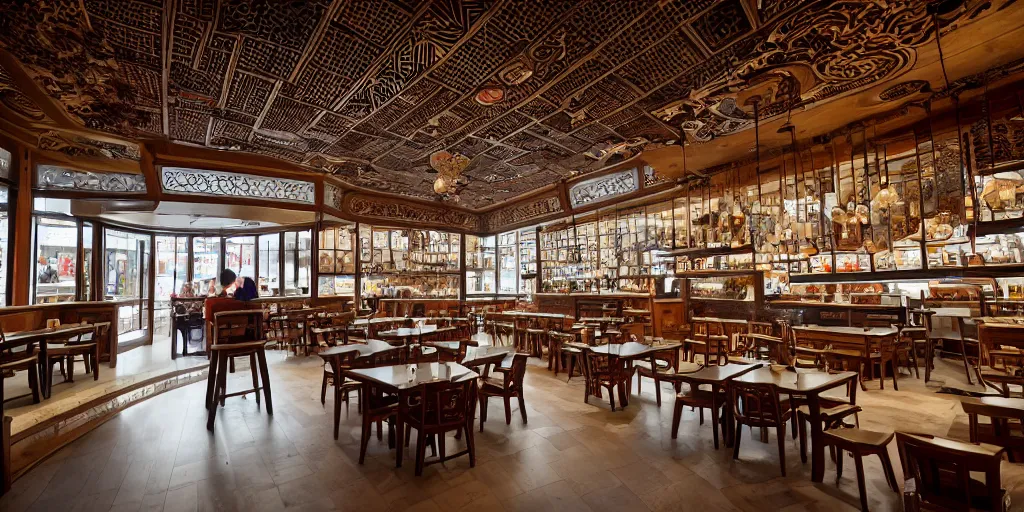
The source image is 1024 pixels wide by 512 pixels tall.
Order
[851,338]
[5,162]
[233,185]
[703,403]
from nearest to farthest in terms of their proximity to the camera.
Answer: [703,403], [851,338], [5,162], [233,185]

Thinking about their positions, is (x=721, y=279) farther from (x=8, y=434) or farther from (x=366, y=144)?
(x=8, y=434)

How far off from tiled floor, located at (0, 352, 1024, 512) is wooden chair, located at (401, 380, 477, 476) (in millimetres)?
165

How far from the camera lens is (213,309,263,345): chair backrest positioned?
4586 millimetres

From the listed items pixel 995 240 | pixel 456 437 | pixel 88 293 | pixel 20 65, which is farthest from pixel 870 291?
pixel 88 293

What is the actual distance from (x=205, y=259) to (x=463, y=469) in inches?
466

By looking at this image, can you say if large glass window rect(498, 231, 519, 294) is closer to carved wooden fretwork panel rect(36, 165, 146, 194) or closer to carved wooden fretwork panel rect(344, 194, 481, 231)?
carved wooden fretwork panel rect(344, 194, 481, 231)

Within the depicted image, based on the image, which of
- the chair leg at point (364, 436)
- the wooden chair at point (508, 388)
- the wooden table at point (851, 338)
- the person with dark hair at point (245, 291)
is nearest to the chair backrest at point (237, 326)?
the person with dark hair at point (245, 291)

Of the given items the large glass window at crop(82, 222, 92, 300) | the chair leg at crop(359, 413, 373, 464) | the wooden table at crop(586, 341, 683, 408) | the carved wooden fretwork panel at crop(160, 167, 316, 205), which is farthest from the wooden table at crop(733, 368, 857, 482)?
the large glass window at crop(82, 222, 92, 300)

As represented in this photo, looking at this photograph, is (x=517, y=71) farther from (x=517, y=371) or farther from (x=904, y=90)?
(x=904, y=90)

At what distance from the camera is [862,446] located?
9.17ft

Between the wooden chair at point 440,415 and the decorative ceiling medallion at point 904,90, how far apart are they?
552 centimetres

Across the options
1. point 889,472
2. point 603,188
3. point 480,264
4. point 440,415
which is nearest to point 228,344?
point 440,415

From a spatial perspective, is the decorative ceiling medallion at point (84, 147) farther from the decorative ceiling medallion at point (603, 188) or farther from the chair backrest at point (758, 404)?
the chair backrest at point (758, 404)

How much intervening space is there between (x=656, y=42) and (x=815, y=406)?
11.1ft
